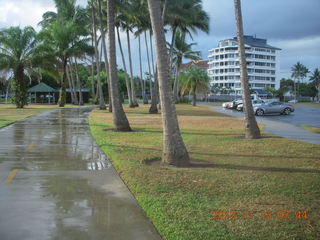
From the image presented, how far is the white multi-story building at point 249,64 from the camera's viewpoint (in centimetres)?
13600

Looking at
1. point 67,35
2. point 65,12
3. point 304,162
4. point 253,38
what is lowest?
point 304,162

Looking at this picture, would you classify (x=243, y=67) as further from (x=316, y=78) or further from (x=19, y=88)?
(x=316, y=78)

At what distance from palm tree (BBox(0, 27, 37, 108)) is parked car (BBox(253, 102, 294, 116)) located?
1036 inches

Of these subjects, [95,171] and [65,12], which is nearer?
[95,171]

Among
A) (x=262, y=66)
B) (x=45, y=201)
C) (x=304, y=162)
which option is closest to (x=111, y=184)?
(x=45, y=201)

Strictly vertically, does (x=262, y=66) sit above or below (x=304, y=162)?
above

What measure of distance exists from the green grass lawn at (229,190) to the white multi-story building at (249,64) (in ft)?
408

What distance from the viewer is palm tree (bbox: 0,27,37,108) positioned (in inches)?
1656

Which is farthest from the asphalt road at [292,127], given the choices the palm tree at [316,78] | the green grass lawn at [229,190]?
the palm tree at [316,78]

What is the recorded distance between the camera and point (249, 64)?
135500 millimetres

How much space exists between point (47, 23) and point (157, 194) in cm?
5077

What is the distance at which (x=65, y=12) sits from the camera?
4816 centimetres

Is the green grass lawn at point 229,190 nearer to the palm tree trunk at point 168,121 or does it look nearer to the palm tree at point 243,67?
the palm tree trunk at point 168,121

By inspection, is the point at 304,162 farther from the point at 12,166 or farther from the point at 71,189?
the point at 12,166
